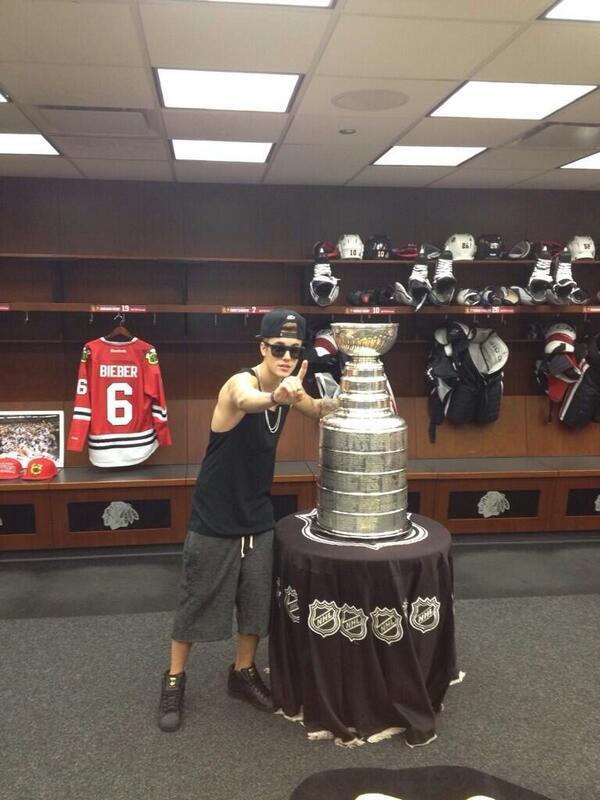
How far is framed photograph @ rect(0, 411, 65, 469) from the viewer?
171 inches

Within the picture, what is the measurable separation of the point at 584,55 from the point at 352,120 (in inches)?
41.7

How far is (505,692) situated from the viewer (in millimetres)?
2486

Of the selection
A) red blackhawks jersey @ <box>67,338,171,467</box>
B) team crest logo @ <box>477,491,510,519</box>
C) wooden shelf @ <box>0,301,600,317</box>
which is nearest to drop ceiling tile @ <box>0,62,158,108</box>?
wooden shelf @ <box>0,301,600,317</box>

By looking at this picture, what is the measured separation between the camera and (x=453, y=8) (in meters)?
1.98

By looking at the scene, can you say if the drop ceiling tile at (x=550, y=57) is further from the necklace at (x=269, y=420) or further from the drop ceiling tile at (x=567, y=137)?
the necklace at (x=269, y=420)

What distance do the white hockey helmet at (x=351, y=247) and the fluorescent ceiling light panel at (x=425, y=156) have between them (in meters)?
0.55

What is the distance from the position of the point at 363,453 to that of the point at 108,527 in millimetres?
2343

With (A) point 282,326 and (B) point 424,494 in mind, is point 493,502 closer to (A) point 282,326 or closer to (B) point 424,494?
(B) point 424,494

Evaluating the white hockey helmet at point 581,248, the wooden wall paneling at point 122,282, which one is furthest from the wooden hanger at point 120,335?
the white hockey helmet at point 581,248

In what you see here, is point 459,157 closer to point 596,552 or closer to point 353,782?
point 596,552

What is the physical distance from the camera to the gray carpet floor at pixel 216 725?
6.47ft

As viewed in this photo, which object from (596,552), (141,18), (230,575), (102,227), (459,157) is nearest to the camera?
(141,18)

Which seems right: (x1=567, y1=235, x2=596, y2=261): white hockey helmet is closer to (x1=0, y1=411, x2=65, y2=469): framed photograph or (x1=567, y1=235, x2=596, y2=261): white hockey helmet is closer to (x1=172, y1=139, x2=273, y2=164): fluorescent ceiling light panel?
(x1=172, y1=139, x2=273, y2=164): fluorescent ceiling light panel

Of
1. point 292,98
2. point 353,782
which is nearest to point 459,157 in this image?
point 292,98
